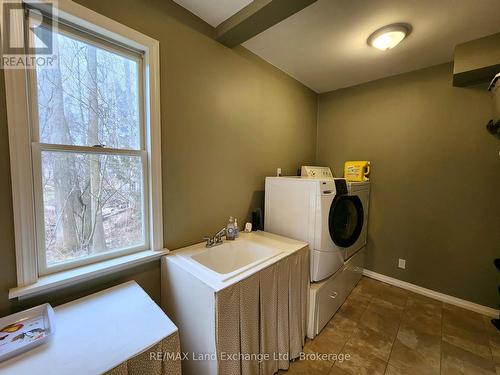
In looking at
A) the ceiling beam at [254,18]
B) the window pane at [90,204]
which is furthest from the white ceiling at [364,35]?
the window pane at [90,204]

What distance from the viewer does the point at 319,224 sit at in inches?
67.9

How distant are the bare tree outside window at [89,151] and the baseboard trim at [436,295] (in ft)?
9.41

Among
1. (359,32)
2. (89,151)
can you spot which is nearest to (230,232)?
(89,151)

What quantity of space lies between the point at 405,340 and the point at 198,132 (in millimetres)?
2490

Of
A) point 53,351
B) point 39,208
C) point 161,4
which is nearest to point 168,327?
point 53,351

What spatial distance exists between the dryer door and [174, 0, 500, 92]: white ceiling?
145cm

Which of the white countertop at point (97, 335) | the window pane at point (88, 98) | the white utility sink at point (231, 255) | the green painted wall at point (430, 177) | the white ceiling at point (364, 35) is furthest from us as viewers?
the green painted wall at point (430, 177)

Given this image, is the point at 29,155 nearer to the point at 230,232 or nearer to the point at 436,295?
the point at 230,232

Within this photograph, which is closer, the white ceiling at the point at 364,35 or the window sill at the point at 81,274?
the window sill at the point at 81,274

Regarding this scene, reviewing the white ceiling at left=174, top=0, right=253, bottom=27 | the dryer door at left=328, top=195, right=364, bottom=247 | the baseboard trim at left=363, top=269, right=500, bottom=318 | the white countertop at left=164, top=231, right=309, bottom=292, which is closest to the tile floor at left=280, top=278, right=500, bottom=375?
the baseboard trim at left=363, top=269, right=500, bottom=318

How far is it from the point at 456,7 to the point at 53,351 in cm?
305

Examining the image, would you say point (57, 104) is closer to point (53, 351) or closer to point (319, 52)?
point (53, 351)

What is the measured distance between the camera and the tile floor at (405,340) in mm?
1481

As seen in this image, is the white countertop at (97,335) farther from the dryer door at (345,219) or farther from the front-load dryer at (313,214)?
the dryer door at (345,219)
